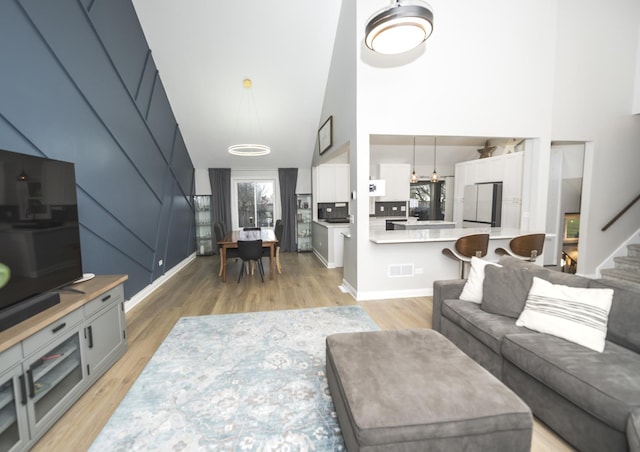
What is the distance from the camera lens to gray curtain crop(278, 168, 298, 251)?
743cm

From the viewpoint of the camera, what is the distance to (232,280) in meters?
4.90

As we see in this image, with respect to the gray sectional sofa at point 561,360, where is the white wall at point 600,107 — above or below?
above

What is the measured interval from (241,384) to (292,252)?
549 centimetres

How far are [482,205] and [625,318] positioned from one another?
4017mm

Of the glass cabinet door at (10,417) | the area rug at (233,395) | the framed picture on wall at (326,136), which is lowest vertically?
the area rug at (233,395)

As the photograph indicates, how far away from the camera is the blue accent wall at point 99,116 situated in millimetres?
2172

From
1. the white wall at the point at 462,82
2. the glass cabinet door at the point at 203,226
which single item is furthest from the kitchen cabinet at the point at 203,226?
the white wall at the point at 462,82

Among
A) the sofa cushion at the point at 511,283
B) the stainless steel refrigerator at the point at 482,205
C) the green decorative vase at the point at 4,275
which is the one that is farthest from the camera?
the stainless steel refrigerator at the point at 482,205

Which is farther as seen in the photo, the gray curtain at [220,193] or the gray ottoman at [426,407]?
the gray curtain at [220,193]

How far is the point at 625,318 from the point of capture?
173 centimetres

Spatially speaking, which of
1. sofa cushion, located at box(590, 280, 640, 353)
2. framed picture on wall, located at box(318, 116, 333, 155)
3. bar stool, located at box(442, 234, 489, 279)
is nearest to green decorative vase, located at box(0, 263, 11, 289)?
sofa cushion, located at box(590, 280, 640, 353)

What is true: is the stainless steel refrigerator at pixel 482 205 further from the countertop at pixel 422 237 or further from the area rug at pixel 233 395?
the area rug at pixel 233 395

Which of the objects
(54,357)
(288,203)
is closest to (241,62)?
(288,203)

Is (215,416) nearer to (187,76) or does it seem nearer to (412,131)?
(412,131)
